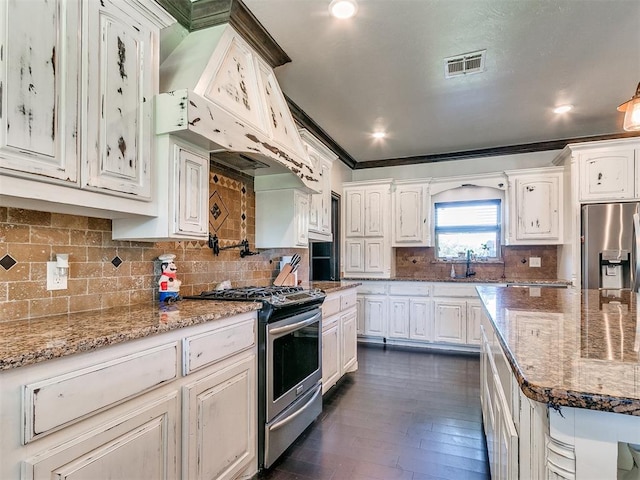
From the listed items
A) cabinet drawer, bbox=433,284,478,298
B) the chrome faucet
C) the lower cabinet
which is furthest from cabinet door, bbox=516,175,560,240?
the lower cabinet

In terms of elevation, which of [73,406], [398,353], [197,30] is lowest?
[398,353]

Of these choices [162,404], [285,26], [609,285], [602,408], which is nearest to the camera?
[602,408]

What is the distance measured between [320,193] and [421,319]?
2.36 metres

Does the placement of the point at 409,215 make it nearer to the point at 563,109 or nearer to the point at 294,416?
the point at 563,109

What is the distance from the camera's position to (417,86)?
316cm

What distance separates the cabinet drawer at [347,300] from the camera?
341 cm

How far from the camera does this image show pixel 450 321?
4.57 meters

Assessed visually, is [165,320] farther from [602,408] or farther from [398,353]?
[398,353]

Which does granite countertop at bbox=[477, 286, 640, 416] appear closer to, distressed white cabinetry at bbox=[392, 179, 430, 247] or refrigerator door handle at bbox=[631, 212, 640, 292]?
refrigerator door handle at bbox=[631, 212, 640, 292]

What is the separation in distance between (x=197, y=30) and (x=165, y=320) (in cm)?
180

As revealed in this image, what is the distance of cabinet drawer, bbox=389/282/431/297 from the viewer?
470 cm

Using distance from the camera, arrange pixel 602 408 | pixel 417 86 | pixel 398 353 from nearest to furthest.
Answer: pixel 602 408 → pixel 417 86 → pixel 398 353

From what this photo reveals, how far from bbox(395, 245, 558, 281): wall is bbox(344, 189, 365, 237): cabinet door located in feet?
2.50

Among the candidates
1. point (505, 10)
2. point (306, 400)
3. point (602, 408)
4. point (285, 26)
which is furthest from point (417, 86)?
point (602, 408)
